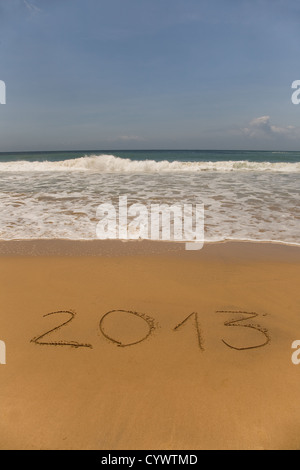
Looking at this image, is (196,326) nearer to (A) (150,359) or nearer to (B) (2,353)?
(A) (150,359)

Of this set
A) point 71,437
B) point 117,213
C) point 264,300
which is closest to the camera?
point 71,437

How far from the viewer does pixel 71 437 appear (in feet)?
5.16

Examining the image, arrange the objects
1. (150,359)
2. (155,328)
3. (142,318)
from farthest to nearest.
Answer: (142,318) < (155,328) < (150,359)

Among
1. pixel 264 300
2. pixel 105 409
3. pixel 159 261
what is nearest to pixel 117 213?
pixel 159 261

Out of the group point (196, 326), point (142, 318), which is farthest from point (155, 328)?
point (196, 326)

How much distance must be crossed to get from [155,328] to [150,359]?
39cm

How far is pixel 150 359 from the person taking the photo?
6.99ft

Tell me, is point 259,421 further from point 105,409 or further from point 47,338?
point 47,338

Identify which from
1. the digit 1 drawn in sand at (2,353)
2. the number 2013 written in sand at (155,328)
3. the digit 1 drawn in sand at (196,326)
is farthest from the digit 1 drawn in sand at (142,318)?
the digit 1 drawn in sand at (2,353)

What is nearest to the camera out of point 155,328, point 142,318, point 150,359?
point 150,359

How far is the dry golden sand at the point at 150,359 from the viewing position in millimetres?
1611

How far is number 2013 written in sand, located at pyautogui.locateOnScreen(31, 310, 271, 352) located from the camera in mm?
2293

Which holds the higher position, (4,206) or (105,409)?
(4,206)
